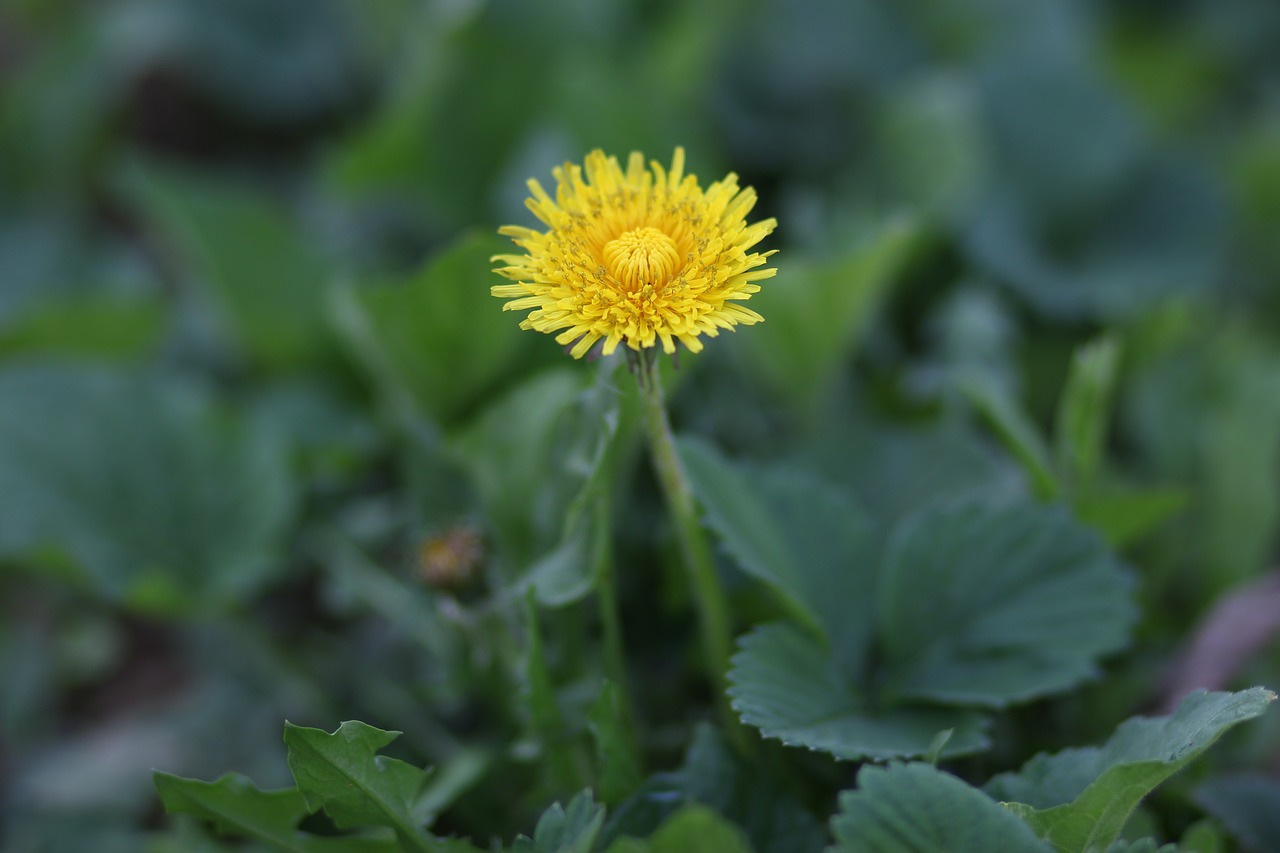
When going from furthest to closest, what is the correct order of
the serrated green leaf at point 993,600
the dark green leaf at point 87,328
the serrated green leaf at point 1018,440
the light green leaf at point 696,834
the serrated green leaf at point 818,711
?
the dark green leaf at point 87,328
the serrated green leaf at point 1018,440
the serrated green leaf at point 993,600
the serrated green leaf at point 818,711
the light green leaf at point 696,834

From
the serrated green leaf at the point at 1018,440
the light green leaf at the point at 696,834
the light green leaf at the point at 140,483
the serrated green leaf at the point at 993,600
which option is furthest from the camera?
the light green leaf at the point at 140,483

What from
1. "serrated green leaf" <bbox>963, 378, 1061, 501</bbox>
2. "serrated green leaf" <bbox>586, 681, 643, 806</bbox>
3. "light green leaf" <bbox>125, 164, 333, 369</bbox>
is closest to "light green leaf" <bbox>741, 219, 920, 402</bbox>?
"serrated green leaf" <bbox>963, 378, 1061, 501</bbox>

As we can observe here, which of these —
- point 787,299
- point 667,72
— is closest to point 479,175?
point 667,72

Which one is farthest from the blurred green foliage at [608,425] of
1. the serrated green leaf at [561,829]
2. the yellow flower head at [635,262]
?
the yellow flower head at [635,262]

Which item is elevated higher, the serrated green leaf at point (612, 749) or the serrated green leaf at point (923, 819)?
the serrated green leaf at point (612, 749)

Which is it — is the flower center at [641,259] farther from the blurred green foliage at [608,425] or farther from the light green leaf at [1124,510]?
the light green leaf at [1124,510]

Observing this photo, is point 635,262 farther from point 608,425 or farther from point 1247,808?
point 1247,808
